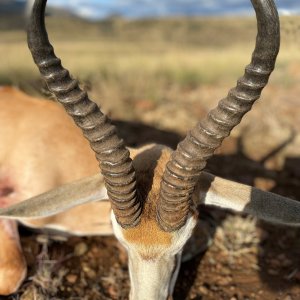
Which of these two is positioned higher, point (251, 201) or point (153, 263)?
point (251, 201)

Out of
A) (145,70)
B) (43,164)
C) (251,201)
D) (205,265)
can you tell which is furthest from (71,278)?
(145,70)

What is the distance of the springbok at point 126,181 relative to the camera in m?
3.12

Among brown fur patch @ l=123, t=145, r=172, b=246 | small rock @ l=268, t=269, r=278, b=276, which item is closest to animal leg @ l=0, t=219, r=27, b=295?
brown fur patch @ l=123, t=145, r=172, b=246

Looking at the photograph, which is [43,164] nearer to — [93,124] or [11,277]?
[11,277]

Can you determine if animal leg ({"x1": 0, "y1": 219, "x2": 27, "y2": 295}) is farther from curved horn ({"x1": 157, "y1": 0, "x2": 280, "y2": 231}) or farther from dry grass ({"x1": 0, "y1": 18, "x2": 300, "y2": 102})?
dry grass ({"x1": 0, "y1": 18, "x2": 300, "y2": 102})

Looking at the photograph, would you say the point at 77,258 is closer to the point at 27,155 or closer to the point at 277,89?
the point at 27,155

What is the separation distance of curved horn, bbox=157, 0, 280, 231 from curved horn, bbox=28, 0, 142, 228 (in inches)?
9.1

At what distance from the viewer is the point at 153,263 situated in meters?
3.78

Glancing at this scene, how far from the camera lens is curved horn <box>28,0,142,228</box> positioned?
310cm

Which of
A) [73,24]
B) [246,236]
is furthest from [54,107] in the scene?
[73,24]

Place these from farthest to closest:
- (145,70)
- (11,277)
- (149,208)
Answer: (145,70)
(11,277)
(149,208)

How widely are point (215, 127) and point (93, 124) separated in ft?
2.44

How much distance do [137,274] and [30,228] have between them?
1.81 meters

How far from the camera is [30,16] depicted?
122 inches
